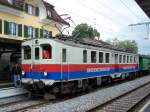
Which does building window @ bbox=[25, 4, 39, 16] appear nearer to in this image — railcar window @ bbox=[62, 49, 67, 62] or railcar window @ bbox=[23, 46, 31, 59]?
railcar window @ bbox=[23, 46, 31, 59]

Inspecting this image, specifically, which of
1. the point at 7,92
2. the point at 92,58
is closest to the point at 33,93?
the point at 7,92

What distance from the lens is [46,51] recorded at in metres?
16.2

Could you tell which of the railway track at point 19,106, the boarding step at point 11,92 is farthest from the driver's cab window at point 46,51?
the boarding step at point 11,92

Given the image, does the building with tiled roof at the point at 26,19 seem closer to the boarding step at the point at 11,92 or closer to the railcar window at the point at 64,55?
the boarding step at the point at 11,92

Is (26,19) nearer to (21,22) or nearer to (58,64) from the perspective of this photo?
(21,22)

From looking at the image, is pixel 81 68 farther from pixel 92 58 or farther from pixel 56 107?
pixel 56 107

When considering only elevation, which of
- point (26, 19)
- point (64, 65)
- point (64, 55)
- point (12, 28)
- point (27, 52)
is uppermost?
point (26, 19)

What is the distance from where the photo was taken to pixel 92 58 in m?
19.6

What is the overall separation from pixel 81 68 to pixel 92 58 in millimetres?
1794

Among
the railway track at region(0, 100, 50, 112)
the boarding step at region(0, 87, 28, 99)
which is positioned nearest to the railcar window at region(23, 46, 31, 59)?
the boarding step at region(0, 87, 28, 99)

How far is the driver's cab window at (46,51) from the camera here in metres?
16.0

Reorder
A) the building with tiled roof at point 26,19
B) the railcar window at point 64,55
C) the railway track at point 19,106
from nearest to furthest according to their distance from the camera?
the railway track at point 19,106 → the railcar window at point 64,55 → the building with tiled roof at point 26,19

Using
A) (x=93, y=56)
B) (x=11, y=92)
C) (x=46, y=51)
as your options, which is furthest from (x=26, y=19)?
(x=46, y=51)

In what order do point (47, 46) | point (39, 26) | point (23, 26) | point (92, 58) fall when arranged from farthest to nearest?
1. point (39, 26)
2. point (23, 26)
3. point (92, 58)
4. point (47, 46)
